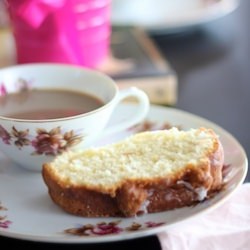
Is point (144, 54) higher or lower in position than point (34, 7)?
lower

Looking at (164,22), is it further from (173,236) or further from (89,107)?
(173,236)

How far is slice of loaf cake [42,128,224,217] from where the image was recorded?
90cm

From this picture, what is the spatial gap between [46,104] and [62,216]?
0.80ft

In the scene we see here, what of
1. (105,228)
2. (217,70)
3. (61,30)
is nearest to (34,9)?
(61,30)

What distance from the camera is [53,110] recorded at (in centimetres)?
109

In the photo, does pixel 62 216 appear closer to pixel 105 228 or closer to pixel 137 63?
pixel 105 228

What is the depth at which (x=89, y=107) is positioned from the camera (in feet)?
3.61

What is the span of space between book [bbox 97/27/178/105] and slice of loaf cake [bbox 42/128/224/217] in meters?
0.37

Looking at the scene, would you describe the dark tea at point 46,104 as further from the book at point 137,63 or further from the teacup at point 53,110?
the book at point 137,63

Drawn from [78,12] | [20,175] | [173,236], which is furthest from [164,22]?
[173,236]

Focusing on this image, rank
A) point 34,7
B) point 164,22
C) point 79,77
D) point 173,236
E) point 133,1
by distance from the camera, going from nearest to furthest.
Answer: point 173,236
point 79,77
point 34,7
point 164,22
point 133,1

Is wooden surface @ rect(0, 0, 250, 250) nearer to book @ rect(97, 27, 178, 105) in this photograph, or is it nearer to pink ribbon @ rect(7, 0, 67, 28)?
book @ rect(97, 27, 178, 105)

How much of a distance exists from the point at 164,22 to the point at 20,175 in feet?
2.20

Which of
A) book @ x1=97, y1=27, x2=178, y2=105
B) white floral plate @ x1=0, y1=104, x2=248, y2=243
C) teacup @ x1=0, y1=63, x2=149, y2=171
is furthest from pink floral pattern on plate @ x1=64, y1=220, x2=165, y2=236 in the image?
book @ x1=97, y1=27, x2=178, y2=105
